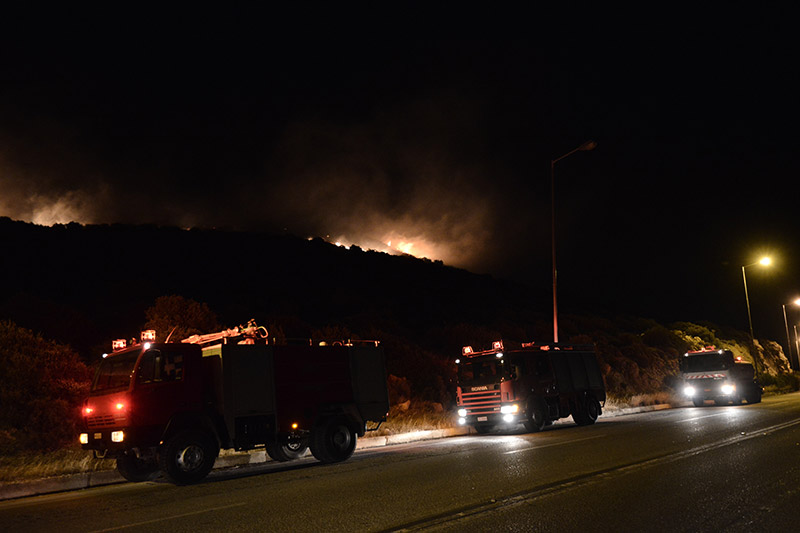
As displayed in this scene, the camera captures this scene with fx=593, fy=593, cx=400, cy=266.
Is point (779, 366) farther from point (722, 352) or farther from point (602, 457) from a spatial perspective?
point (602, 457)

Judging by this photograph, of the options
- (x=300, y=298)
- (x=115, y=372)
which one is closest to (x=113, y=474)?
(x=115, y=372)

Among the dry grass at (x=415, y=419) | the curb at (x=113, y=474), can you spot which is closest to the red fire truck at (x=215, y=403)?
the curb at (x=113, y=474)

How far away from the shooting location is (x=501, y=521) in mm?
6113

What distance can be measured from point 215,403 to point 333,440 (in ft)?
9.14

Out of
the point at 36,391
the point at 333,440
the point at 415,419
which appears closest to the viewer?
the point at 333,440

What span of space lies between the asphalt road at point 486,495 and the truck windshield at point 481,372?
570 cm

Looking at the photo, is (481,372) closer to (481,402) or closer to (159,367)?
(481,402)

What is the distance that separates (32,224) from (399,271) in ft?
118

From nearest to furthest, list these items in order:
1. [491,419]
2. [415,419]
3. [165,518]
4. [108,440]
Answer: [165,518] → [108,440] → [491,419] → [415,419]

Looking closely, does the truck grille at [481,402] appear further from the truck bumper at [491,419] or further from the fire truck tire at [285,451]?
the fire truck tire at [285,451]

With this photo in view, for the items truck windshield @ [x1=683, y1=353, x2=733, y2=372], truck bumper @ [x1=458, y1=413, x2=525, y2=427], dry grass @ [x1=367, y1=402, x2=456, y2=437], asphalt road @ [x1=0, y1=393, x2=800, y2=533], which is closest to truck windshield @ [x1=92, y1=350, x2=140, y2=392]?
asphalt road @ [x1=0, y1=393, x2=800, y2=533]

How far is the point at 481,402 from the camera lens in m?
18.5

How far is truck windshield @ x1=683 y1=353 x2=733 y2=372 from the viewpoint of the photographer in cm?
2850

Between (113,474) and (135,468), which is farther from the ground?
(135,468)
